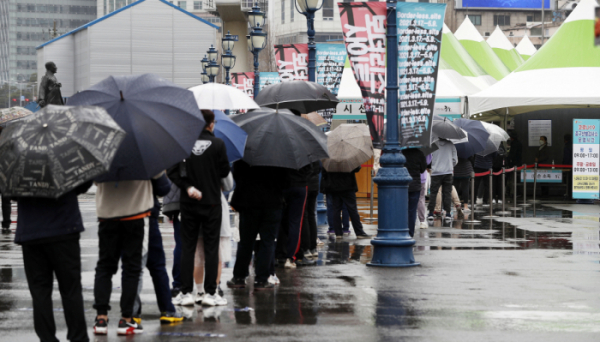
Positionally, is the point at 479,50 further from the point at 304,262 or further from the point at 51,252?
the point at 51,252

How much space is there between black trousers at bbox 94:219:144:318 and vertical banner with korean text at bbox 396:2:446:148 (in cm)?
558

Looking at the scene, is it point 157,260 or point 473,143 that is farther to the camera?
point 473,143

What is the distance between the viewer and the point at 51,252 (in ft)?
19.8

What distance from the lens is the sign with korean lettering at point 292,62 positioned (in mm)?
19594

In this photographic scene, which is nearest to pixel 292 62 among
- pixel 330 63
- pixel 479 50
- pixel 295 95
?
pixel 330 63

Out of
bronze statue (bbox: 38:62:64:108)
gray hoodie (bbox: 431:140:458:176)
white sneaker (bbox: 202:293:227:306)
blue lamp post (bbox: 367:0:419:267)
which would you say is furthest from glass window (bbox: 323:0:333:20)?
white sneaker (bbox: 202:293:227:306)

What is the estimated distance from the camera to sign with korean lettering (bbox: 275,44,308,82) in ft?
64.3

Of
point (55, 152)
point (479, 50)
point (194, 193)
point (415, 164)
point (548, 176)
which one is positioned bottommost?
point (548, 176)

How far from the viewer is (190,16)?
62.6 m

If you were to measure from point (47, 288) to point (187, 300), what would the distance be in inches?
84.8

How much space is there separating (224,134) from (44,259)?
2794mm

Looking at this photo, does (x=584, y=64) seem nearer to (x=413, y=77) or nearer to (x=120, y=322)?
(x=413, y=77)

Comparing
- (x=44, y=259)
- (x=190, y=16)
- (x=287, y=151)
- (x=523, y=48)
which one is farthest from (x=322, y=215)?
(x=190, y=16)

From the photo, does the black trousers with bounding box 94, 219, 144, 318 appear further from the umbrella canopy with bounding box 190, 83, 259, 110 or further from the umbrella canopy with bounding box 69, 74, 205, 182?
the umbrella canopy with bounding box 190, 83, 259, 110
